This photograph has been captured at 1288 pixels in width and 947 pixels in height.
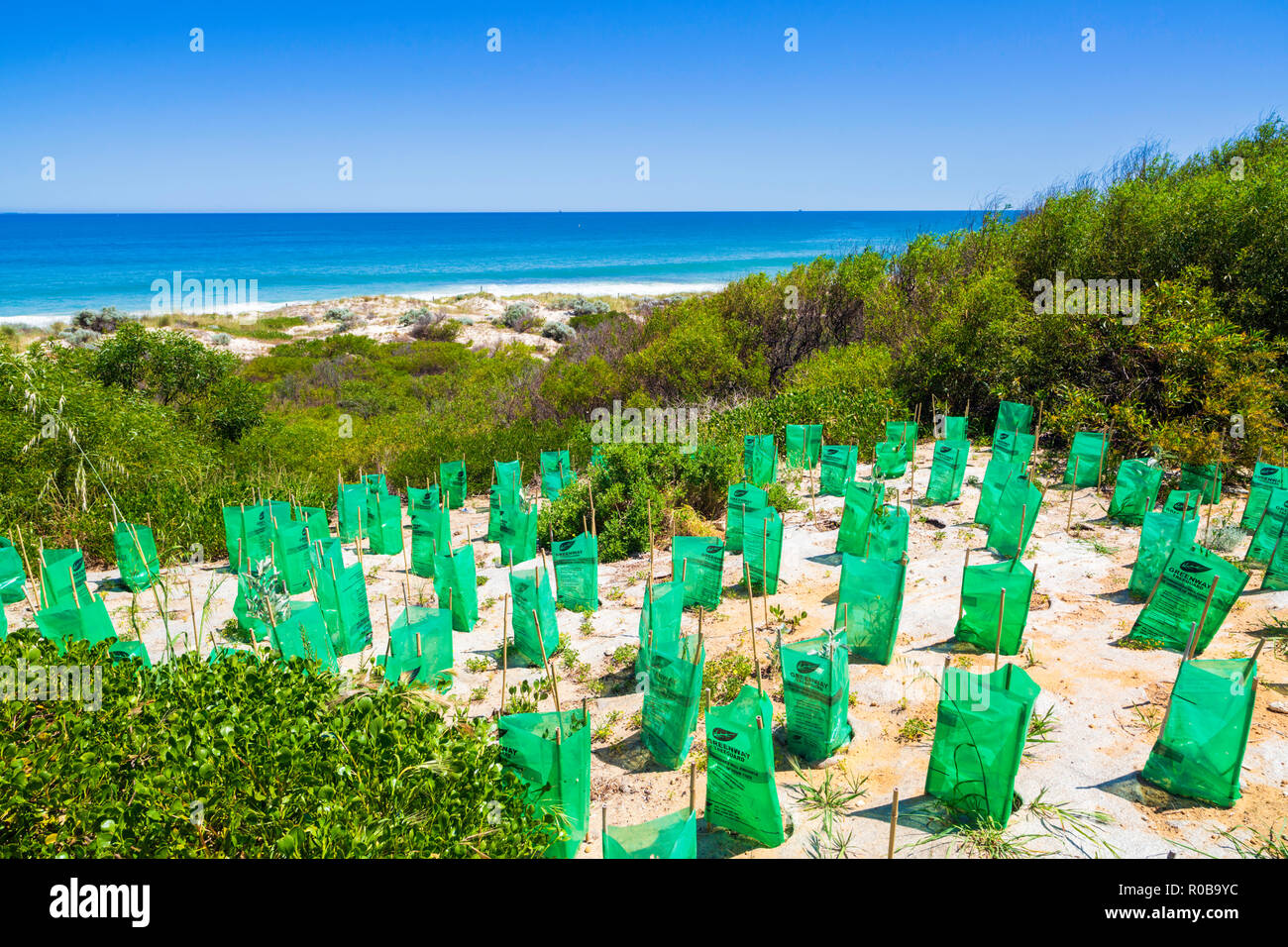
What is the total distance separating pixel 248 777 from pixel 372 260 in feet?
245

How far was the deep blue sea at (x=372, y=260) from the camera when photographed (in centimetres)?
4966

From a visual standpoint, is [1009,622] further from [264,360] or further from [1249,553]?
[264,360]

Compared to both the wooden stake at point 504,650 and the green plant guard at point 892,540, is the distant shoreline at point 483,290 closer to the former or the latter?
the green plant guard at point 892,540

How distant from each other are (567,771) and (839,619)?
2.82 meters

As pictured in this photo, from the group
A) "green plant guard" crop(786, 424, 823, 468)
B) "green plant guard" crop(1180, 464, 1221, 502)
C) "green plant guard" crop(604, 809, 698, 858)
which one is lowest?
"green plant guard" crop(604, 809, 698, 858)

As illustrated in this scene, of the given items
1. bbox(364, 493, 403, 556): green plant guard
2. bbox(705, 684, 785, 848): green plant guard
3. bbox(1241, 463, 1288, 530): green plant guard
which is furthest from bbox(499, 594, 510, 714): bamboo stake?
bbox(1241, 463, 1288, 530): green plant guard

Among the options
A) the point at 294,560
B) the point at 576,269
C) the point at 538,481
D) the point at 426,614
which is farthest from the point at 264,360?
the point at 576,269

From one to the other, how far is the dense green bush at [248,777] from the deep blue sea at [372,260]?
1734 cm

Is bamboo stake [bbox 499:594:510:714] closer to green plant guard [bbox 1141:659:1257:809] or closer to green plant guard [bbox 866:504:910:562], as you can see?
green plant guard [bbox 866:504:910:562]

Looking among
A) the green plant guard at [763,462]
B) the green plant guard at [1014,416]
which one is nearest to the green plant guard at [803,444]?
the green plant guard at [763,462]

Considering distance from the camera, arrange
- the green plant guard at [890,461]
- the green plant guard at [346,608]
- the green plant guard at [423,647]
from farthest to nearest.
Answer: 1. the green plant guard at [890,461]
2. the green plant guard at [346,608]
3. the green plant guard at [423,647]

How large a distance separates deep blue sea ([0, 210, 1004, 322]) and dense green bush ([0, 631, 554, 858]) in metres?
17.3

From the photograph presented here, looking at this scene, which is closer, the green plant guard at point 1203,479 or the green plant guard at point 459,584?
the green plant guard at point 459,584

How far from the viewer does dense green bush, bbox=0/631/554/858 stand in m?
2.82
